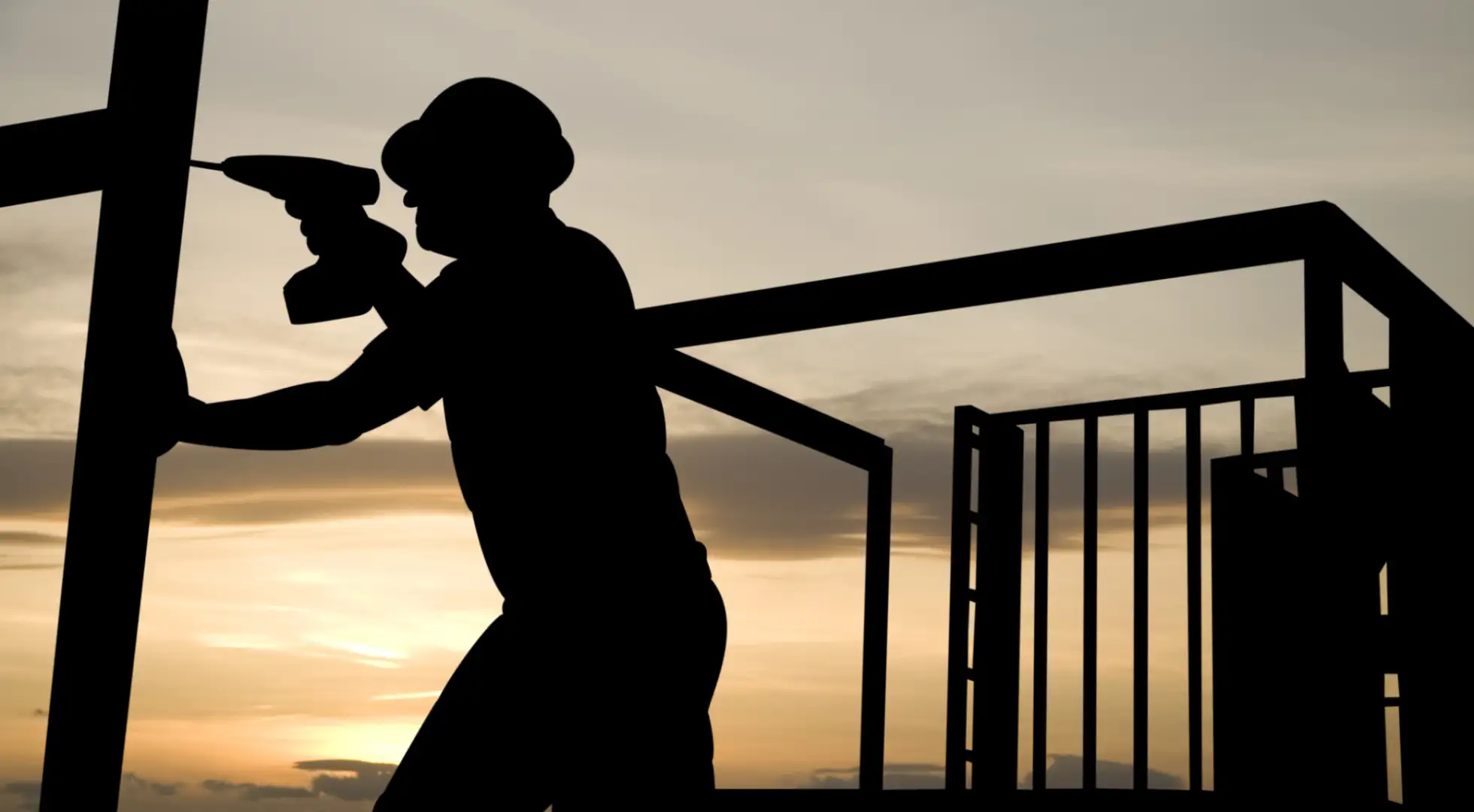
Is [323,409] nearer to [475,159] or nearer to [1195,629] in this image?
[475,159]

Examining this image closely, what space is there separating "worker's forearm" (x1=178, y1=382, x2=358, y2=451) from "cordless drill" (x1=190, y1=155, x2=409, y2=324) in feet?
1.15

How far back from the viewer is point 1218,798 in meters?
3.69

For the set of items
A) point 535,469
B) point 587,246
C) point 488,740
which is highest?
point 587,246

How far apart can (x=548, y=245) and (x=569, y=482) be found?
1.36 ft

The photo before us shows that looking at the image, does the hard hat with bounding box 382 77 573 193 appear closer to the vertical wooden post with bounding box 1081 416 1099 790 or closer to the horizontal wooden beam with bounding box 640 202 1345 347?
the horizontal wooden beam with bounding box 640 202 1345 347

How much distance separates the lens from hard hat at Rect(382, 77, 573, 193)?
243cm

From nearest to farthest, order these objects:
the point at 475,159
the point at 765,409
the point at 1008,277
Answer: the point at 475,159, the point at 1008,277, the point at 765,409

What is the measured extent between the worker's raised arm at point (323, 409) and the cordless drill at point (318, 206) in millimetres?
297

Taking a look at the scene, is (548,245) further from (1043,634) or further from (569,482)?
(1043,634)

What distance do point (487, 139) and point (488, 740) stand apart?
38.5 inches

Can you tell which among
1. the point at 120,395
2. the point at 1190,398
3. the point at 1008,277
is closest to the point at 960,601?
the point at 1190,398

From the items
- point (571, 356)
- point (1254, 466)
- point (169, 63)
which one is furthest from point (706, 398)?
point (169, 63)

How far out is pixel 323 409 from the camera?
236 centimetres

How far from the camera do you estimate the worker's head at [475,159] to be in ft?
7.98
